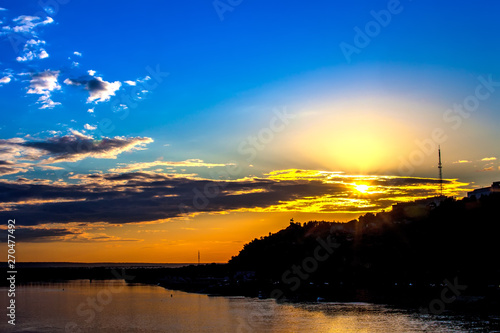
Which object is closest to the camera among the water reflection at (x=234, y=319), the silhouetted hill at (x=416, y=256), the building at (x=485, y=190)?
the water reflection at (x=234, y=319)

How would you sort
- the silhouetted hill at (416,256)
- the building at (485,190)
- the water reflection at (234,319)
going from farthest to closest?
the building at (485,190) < the silhouetted hill at (416,256) < the water reflection at (234,319)

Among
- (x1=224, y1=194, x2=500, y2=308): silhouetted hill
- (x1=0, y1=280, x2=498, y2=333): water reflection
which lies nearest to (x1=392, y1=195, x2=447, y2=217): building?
(x1=224, y1=194, x2=500, y2=308): silhouetted hill

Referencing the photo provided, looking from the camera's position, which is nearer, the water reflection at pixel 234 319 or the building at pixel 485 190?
the water reflection at pixel 234 319

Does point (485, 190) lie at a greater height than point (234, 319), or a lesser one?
greater

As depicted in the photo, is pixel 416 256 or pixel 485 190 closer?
pixel 416 256

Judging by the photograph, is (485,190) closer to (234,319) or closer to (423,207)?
(423,207)

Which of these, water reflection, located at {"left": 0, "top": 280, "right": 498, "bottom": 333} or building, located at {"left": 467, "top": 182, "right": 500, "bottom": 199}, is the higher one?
building, located at {"left": 467, "top": 182, "right": 500, "bottom": 199}

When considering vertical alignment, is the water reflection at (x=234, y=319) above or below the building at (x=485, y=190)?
below

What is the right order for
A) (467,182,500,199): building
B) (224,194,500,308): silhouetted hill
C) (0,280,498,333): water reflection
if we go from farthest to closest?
(467,182,500,199): building, (224,194,500,308): silhouetted hill, (0,280,498,333): water reflection

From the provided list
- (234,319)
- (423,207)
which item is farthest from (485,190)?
Result: (234,319)

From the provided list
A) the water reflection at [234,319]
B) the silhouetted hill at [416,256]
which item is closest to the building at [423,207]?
the silhouetted hill at [416,256]

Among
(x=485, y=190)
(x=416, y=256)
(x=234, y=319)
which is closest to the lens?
(x=234, y=319)

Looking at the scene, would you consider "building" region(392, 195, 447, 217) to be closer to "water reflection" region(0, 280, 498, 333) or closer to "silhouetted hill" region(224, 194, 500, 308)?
"silhouetted hill" region(224, 194, 500, 308)

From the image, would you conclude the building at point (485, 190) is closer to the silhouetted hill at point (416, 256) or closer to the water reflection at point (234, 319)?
the silhouetted hill at point (416, 256)
